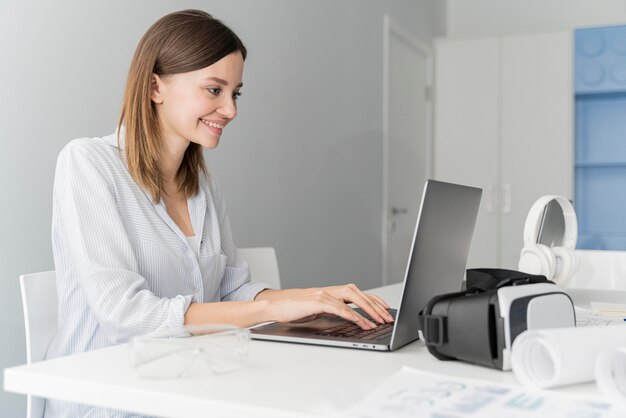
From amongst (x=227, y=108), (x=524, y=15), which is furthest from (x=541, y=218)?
(x=524, y=15)

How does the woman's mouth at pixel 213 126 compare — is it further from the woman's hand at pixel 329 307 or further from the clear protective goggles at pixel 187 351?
the clear protective goggles at pixel 187 351

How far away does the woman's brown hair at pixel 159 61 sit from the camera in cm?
160

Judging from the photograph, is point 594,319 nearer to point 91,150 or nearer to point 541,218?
point 541,218

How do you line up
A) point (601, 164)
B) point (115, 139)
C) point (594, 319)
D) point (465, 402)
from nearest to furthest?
point (465, 402)
point (594, 319)
point (115, 139)
point (601, 164)

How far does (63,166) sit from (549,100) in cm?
377

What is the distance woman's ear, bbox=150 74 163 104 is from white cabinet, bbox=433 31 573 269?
A: 345 cm

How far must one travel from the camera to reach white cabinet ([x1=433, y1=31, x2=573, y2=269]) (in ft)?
15.1

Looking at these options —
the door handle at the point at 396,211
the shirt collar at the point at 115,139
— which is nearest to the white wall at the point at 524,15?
the door handle at the point at 396,211

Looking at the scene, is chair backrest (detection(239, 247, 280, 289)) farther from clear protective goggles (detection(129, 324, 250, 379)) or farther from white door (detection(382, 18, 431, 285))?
white door (detection(382, 18, 431, 285))

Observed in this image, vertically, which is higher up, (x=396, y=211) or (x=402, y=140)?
(x=402, y=140)

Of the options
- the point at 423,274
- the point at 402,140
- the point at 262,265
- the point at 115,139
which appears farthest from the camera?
the point at 402,140

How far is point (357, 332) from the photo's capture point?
1.28 m

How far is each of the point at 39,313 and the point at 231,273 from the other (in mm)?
489

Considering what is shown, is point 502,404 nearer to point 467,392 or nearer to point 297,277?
point 467,392
